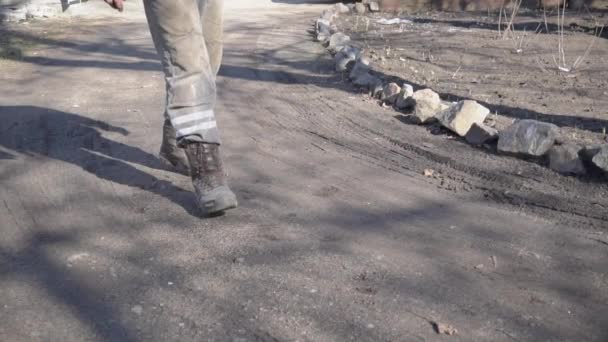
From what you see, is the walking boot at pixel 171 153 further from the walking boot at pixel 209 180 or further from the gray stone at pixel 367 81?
the gray stone at pixel 367 81

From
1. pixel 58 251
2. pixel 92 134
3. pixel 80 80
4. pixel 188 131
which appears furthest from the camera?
pixel 80 80

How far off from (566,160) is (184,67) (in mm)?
2204

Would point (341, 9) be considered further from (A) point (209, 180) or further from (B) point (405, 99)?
(A) point (209, 180)

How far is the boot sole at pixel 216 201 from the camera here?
341 centimetres

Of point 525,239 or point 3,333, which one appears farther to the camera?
point 525,239

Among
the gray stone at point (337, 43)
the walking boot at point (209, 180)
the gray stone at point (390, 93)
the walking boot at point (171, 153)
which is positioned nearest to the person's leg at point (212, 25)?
the walking boot at point (171, 153)

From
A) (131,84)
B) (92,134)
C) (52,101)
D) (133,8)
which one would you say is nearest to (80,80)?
(131,84)

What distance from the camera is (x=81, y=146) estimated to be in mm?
4695

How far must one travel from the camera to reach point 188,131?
3.48 meters

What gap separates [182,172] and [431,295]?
6.08 feet

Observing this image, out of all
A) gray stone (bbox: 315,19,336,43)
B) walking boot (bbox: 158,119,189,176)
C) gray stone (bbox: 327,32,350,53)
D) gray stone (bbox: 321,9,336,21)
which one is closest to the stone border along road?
walking boot (bbox: 158,119,189,176)

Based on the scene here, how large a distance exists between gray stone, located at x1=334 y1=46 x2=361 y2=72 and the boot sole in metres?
4.35

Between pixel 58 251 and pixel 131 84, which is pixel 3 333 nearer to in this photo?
pixel 58 251

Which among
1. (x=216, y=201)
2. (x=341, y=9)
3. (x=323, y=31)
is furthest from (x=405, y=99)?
(x=341, y=9)
